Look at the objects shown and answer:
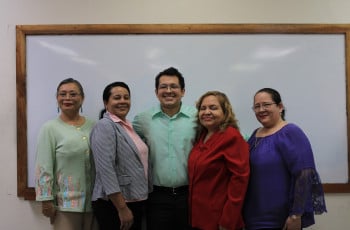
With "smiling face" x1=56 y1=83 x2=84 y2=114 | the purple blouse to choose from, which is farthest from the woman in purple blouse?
"smiling face" x1=56 y1=83 x2=84 y2=114

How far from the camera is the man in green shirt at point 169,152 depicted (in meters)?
1.72

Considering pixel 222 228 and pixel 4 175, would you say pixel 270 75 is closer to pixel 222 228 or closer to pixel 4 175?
pixel 222 228

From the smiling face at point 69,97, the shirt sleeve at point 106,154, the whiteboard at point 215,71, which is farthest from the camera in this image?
the whiteboard at point 215,71

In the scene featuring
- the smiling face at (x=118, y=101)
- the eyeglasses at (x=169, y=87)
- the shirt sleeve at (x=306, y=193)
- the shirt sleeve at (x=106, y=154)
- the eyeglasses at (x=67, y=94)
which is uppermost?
the eyeglasses at (x=169, y=87)

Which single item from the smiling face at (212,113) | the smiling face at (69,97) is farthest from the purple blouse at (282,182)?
the smiling face at (69,97)

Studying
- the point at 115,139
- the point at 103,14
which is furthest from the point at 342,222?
the point at 103,14

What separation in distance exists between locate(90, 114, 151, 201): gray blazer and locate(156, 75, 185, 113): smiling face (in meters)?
0.31

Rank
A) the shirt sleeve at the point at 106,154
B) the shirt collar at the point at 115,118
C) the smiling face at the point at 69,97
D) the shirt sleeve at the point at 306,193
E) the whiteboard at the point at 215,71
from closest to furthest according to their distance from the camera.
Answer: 1. the shirt sleeve at the point at 306,193
2. the shirt sleeve at the point at 106,154
3. the shirt collar at the point at 115,118
4. the smiling face at the point at 69,97
5. the whiteboard at the point at 215,71

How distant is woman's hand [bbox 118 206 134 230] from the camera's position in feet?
5.25

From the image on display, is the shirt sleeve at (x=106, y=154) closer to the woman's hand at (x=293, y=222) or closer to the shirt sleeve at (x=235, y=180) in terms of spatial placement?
the shirt sleeve at (x=235, y=180)

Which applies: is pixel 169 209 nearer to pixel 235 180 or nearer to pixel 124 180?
pixel 124 180

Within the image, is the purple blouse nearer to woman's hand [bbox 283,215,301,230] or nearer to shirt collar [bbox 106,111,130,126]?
woman's hand [bbox 283,215,301,230]

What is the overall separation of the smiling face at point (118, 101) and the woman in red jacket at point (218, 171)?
44 centimetres

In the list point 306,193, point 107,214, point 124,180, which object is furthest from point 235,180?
point 107,214
